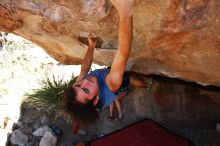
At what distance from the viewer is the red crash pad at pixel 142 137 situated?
543cm

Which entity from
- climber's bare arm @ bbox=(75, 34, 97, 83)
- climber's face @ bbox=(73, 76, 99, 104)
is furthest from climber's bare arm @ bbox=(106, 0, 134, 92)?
climber's bare arm @ bbox=(75, 34, 97, 83)

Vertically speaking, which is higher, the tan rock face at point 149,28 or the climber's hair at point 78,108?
the tan rock face at point 149,28

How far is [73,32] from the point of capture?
4070 mm

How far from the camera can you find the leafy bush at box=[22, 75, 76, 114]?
259 inches

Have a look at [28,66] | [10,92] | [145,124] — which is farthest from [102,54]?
[28,66]

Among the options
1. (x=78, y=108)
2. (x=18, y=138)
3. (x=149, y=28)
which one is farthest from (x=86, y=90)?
(x=18, y=138)

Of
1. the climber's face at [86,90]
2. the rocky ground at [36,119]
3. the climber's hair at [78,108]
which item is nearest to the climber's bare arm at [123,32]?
the climber's face at [86,90]

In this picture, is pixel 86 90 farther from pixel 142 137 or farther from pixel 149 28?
pixel 142 137

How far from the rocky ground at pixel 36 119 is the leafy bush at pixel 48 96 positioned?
102 millimetres

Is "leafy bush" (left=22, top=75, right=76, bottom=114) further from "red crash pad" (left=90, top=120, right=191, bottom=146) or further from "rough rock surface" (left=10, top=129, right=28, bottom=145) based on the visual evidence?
"red crash pad" (left=90, top=120, right=191, bottom=146)

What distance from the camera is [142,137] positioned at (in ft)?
18.4

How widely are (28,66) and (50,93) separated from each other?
1729mm

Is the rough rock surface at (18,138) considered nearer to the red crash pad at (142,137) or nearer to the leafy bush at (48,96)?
the leafy bush at (48,96)

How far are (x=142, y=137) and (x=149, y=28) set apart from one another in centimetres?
232
